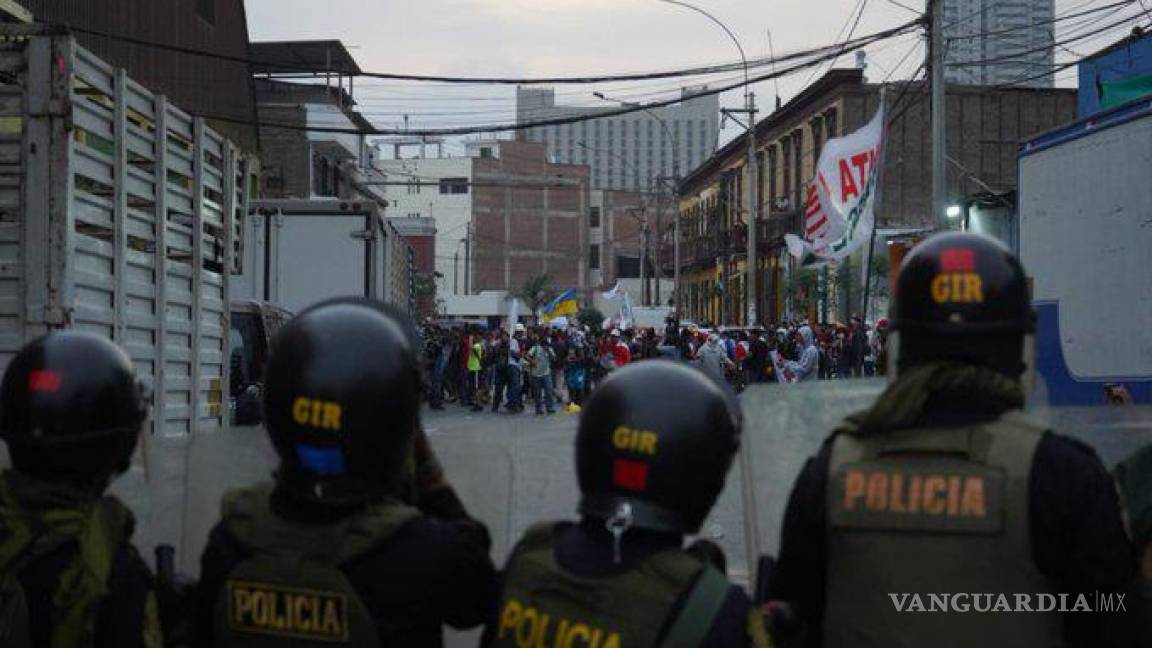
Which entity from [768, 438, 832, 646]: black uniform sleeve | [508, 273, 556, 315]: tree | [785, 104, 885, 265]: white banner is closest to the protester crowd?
[785, 104, 885, 265]: white banner

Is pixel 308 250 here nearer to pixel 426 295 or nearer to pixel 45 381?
pixel 45 381

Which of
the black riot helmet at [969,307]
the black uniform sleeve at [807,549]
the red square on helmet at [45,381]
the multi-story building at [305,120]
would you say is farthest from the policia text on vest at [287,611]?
the multi-story building at [305,120]

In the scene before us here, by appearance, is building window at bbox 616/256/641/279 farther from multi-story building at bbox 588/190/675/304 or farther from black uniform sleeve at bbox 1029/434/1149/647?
black uniform sleeve at bbox 1029/434/1149/647

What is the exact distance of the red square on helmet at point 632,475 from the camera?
2.40 m

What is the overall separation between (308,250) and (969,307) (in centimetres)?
1472

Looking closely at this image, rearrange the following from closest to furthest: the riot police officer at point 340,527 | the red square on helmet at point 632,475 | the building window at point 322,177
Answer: the red square on helmet at point 632,475 < the riot police officer at point 340,527 < the building window at point 322,177

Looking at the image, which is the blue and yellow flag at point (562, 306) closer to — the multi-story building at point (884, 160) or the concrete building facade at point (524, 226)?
the multi-story building at point (884, 160)

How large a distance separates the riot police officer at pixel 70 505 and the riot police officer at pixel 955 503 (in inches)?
55.7

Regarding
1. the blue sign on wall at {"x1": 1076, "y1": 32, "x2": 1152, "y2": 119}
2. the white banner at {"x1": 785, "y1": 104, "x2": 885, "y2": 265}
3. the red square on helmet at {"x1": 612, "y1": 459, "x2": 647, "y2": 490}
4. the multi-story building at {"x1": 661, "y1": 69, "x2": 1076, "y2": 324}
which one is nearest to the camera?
the red square on helmet at {"x1": 612, "y1": 459, "x2": 647, "y2": 490}

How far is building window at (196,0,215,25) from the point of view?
24423mm

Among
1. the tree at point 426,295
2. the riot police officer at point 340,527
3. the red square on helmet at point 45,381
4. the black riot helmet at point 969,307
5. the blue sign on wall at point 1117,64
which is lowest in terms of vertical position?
the riot police officer at point 340,527

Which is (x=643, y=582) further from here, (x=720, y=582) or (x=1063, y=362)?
(x=1063, y=362)

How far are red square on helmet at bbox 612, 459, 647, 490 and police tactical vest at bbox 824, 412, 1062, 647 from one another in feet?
1.55

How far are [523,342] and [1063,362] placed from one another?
18742 millimetres
